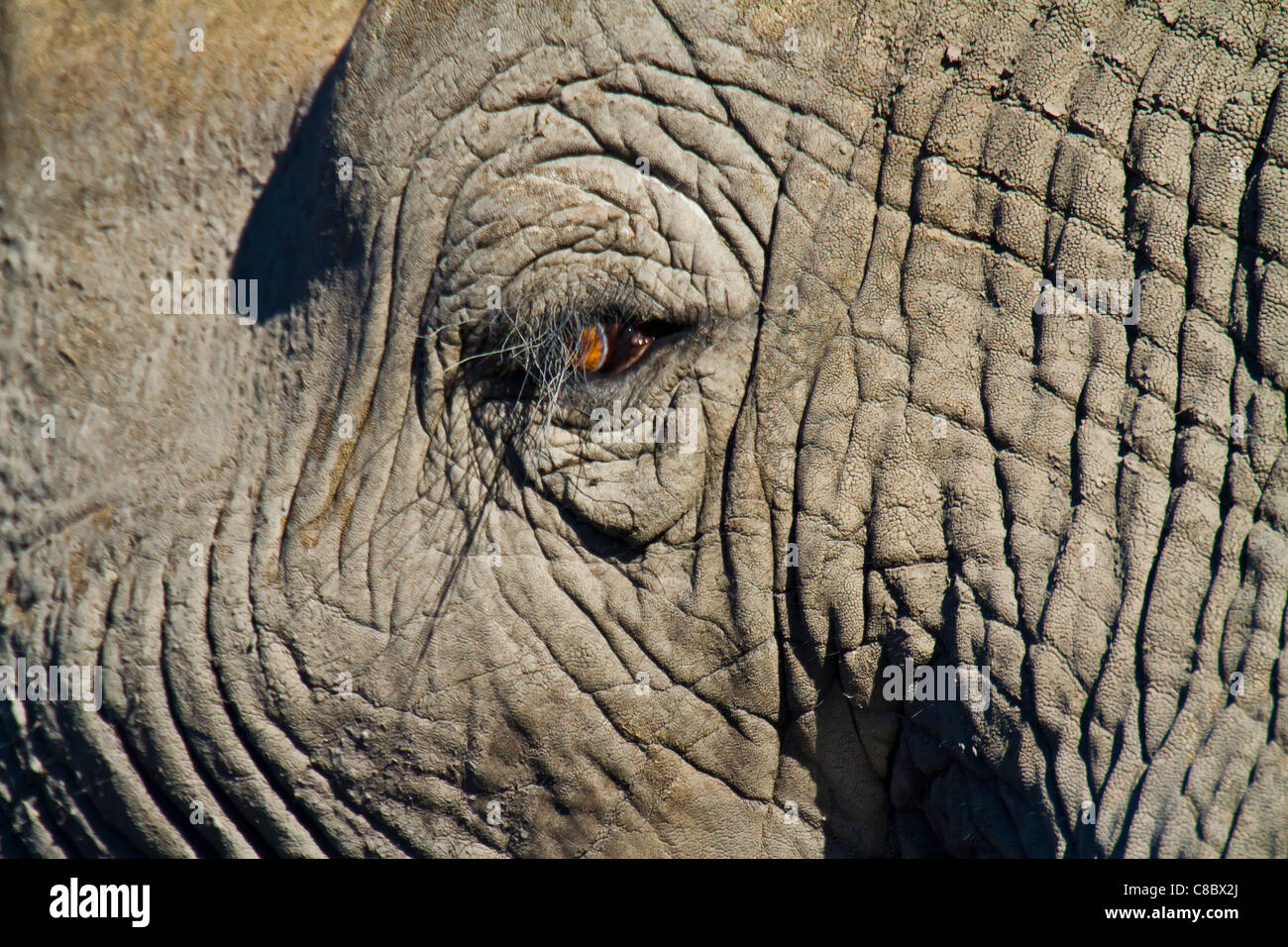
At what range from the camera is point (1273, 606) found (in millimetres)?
2215

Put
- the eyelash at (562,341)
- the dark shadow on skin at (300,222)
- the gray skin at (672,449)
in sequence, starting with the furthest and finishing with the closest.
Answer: the dark shadow on skin at (300,222) < the eyelash at (562,341) < the gray skin at (672,449)

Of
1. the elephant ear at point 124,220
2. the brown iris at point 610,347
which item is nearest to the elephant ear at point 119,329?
the elephant ear at point 124,220

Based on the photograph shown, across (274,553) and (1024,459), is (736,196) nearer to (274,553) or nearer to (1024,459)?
(1024,459)

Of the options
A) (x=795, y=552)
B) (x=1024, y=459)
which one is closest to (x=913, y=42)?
(x=1024, y=459)

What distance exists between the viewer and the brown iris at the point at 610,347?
2.69 meters

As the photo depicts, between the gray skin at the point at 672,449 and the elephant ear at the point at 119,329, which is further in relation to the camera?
the elephant ear at the point at 119,329

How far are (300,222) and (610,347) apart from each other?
0.94 m

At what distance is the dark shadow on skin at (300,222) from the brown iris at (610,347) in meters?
0.66

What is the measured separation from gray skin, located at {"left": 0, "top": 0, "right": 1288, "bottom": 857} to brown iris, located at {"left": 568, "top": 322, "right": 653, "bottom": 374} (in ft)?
0.17

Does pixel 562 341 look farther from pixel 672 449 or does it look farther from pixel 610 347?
pixel 672 449

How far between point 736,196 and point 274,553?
144 centimetres

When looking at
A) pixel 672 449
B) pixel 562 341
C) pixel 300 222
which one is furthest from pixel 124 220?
pixel 672 449

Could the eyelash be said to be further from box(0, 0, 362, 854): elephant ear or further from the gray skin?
box(0, 0, 362, 854): elephant ear

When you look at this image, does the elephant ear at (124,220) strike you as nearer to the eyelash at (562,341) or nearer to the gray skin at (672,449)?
the gray skin at (672,449)
